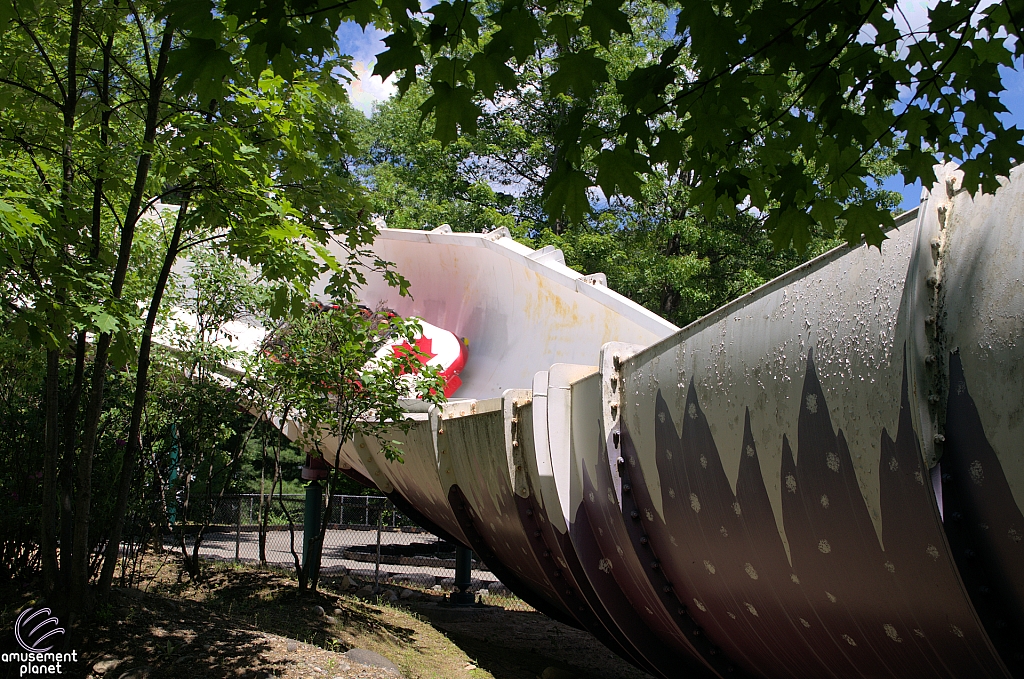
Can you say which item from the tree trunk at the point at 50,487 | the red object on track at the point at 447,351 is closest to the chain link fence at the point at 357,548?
the red object on track at the point at 447,351

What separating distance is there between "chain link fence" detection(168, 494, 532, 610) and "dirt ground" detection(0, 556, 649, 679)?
87 cm

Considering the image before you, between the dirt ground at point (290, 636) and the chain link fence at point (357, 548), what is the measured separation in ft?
2.84

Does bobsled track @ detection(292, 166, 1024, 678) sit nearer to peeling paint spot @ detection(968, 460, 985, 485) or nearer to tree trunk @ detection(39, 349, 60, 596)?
peeling paint spot @ detection(968, 460, 985, 485)

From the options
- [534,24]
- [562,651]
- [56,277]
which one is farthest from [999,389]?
[562,651]

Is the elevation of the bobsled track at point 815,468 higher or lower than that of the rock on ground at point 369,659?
higher

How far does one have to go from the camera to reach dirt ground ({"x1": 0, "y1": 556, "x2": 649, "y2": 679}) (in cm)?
530

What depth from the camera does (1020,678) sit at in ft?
8.05

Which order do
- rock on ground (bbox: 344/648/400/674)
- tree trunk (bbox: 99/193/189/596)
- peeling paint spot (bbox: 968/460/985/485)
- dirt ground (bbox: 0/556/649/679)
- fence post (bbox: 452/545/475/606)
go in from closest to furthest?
peeling paint spot (bbox: 968/460/985/485) → dirt ground (bbox: 0/556/649/679) → tree trunk (bbox: 99/193/189/596) → rock on ground (bbox: 344/648/400/674) → fence post (bbox: 452/545/475/606)

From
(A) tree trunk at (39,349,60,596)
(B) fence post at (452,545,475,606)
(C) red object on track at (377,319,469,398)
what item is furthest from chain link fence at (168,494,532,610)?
(A) tree trunk at (39,349,60,596)

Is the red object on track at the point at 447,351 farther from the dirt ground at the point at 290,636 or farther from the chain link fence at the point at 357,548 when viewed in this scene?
the dirt ground at the point at 290,636

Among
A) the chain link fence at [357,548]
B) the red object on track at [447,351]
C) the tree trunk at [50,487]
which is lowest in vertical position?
the chain link fence at [357,548]

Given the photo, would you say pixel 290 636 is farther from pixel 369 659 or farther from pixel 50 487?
pixel 50 487

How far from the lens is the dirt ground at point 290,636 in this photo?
5297 mm

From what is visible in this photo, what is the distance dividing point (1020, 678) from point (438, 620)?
8.34 metres
